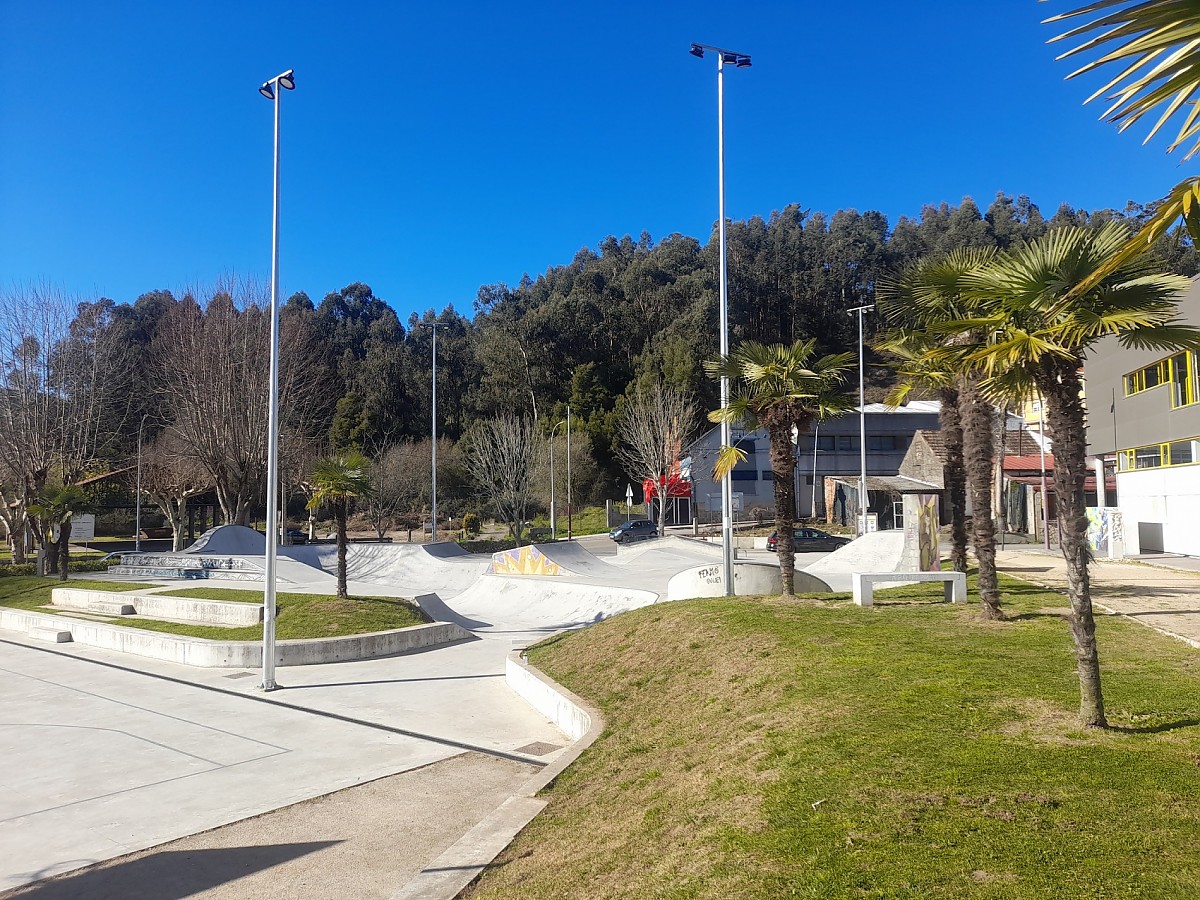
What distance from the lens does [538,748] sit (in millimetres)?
10773

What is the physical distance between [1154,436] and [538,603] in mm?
23952

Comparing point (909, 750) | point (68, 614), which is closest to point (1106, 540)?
point (909, 750)

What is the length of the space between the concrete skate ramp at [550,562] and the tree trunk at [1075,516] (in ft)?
75.5

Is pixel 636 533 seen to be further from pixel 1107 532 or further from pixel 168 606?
pixel 168 606

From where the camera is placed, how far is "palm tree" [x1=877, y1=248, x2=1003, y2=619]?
10.8 metres

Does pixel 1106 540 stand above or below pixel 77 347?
below

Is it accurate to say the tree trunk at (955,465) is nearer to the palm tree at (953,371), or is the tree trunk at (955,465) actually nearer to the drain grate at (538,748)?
the palm tree at (953,371)

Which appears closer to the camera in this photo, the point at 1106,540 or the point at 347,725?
the point at 347,725

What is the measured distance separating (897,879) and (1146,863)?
122 cm

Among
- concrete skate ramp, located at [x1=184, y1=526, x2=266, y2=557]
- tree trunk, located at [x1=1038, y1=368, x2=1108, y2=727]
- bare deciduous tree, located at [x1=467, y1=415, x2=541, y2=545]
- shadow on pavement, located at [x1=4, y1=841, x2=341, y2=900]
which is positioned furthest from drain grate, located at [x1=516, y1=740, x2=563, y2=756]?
bare deciduous tree, located at [x1=467, y1=415, x2=541, y2=545]

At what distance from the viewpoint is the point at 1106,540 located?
1110 inches

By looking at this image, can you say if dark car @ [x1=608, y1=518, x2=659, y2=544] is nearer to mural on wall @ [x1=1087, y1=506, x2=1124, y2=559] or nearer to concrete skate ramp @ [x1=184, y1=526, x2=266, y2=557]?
concrete skate ramp @ [x1=184, y1=526, x2=266, y2=557]

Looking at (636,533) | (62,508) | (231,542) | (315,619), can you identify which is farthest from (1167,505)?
(62,508)

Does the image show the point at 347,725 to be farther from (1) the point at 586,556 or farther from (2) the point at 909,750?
(1) the point at 586,556
